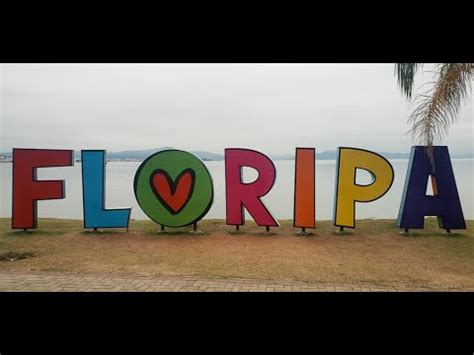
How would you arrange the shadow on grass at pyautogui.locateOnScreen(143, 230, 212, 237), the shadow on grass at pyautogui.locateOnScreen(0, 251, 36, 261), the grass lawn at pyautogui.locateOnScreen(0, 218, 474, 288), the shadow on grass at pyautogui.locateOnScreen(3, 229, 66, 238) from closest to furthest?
the grass lawn at pyautogui.locateOnScreen(0, 218, 474, 288) → the shadow on grass at pyautogui.locateOnScreen(0, 251, 36, 261) → the shadow on grass at pyautogui.locateOnScreen(3, 229, 66, 238) → the shadow on grass at pyautogui.locateOnScreen(143, 230, 212, 237)

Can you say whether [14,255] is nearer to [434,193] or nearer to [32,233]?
[32,233]

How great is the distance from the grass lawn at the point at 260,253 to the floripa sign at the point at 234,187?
472 mm

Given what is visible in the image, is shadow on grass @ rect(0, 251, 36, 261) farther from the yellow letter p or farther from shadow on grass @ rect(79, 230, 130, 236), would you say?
the yellow letter p

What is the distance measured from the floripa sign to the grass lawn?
0.47 m

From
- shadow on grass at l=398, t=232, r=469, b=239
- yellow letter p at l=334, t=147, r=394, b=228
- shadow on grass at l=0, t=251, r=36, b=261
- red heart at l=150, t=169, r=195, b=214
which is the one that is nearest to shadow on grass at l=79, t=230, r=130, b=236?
red heart at l=150, t=169, r=195, b=214

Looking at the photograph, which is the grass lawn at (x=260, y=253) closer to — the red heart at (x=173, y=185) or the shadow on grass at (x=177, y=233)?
the shadow on grass at (x=177, y=233)

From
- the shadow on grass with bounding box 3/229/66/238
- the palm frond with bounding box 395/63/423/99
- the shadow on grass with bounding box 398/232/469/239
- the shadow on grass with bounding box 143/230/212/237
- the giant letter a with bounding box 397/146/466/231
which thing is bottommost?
the shadow on grass with bounding box 3/229/66/238

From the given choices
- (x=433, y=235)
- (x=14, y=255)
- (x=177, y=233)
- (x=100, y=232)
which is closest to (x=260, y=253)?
(x=177, y=233)

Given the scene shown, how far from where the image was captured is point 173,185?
827cm

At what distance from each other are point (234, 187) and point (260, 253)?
2155mm

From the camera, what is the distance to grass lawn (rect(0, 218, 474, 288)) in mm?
5391
